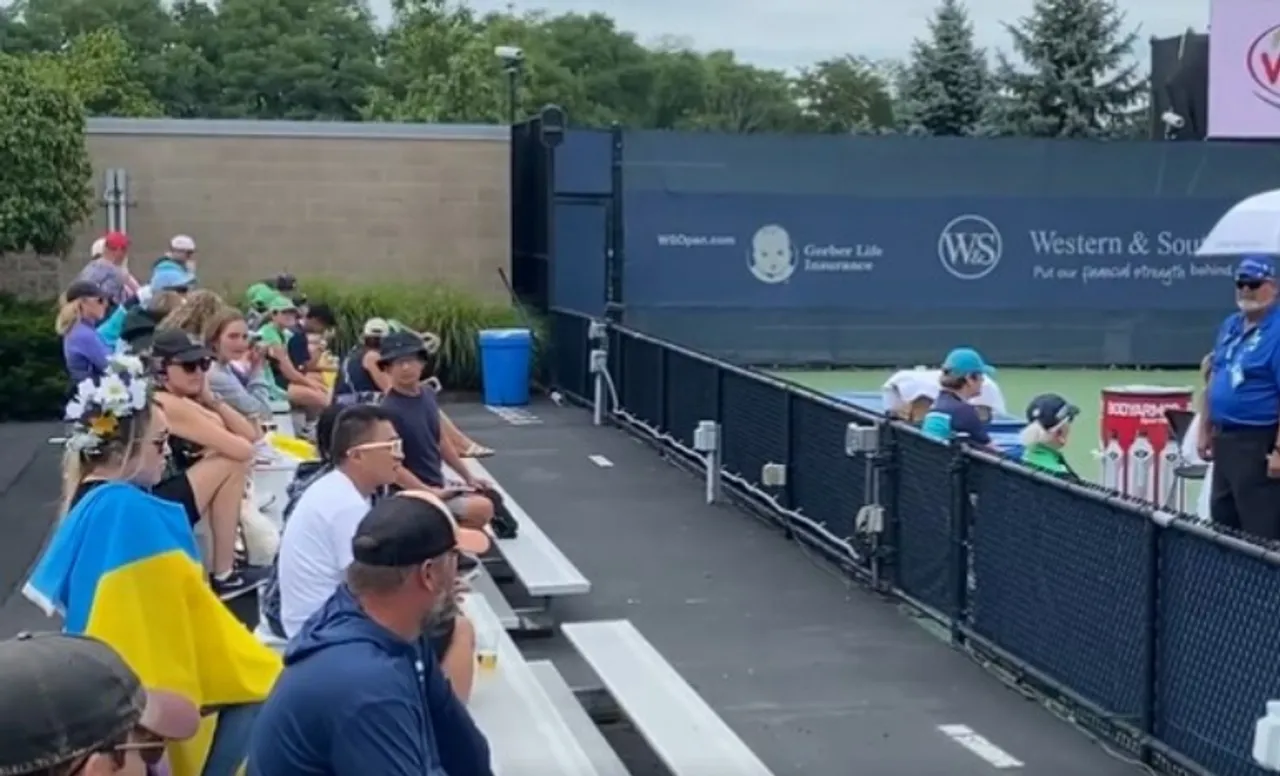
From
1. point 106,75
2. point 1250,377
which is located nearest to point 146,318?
point 1250,377

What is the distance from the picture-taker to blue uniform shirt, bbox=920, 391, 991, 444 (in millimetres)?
9703

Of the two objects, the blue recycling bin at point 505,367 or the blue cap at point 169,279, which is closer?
the blue cap at point 169,279

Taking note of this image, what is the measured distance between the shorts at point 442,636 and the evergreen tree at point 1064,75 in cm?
4387

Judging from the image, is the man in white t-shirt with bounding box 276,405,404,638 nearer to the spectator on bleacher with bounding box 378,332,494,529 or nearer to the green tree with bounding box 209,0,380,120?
the spectator on bleacher with bounding box 378,332,494,529

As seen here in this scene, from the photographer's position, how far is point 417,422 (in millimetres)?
9094

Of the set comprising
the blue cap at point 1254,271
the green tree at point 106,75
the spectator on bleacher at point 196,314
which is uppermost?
the green tree at point 106,75

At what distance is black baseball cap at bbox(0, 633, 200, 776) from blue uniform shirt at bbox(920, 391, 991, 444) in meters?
7.60

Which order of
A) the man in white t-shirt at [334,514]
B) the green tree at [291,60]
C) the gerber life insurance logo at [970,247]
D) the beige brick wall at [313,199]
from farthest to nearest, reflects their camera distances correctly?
1. the green tree at [291,60]
2. the gerber life insurance logo at [970,247]
3. the beige brick wall at [313,199]
4. the man in white t-shirt at [334,514]

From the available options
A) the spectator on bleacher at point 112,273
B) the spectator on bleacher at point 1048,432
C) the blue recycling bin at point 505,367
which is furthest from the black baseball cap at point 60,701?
the blue recycling bin at point 505,367

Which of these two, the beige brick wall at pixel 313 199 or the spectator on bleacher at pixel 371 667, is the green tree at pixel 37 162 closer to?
the beige brick wall at pixel 313 199

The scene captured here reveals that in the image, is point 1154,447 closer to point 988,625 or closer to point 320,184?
point 988,625

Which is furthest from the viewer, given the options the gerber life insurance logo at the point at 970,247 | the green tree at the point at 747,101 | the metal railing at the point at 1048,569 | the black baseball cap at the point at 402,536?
the green tree at the point at 747,101

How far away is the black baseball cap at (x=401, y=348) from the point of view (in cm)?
888

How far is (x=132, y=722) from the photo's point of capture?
2.24 m
